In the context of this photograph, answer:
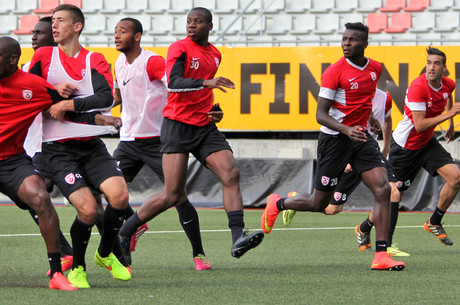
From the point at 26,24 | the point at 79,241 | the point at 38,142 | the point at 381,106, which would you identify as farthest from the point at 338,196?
the point at 26,24

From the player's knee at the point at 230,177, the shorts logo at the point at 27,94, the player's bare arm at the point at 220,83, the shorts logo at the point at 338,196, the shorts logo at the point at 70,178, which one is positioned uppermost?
the player's bare arm at the point at 220,83

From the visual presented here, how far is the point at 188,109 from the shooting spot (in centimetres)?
743

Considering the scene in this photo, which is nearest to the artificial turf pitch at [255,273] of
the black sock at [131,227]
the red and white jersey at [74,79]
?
the black sock at [131,227]

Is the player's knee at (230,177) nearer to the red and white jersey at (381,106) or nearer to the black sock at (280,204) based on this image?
the black sock at (280,204)

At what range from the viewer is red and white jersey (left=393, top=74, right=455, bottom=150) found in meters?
9.37

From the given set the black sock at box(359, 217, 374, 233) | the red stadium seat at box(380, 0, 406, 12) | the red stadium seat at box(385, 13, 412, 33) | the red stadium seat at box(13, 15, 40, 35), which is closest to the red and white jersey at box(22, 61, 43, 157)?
the black sock at box(359, 217, 374, 233)

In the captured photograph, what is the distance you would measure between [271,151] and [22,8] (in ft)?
27.6

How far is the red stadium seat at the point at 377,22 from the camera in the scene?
66.5ft

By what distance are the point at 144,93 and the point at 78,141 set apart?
1.83 m

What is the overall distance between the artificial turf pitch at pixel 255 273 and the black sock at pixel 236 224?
36 centimetres

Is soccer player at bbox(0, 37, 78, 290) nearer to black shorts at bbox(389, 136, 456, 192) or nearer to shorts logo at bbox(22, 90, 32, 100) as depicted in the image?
shorts logo at bbox(22, 90, 32, 100)

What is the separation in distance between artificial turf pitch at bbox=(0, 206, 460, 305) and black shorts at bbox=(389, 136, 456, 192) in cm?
81

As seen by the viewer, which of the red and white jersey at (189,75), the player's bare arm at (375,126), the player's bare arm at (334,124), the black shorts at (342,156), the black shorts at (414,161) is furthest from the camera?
Result: the black shorts at (414,161)

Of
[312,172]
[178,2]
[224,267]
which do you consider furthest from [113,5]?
[224,267]
